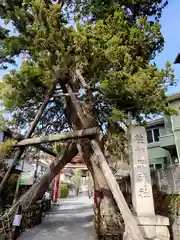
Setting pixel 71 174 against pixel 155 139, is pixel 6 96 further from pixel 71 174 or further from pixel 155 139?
pixel 71 174

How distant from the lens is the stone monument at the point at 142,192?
4344mm

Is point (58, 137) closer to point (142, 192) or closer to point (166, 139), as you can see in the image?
point (142, 192)

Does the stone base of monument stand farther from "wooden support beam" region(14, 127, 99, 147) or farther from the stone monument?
"wooden support beam" region(14, 127, 99, 147)

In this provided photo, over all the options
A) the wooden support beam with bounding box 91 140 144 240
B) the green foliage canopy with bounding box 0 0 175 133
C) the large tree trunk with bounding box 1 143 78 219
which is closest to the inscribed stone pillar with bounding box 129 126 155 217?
the wooden support beam with bounding box 91 140 144 240

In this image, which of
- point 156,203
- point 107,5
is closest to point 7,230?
point 156,203

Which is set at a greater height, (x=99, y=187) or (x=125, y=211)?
(x=99, y=187)

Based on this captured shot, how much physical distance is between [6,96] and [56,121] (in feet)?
11.9

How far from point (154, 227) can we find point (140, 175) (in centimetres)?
124

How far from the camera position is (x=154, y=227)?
14.3 feet

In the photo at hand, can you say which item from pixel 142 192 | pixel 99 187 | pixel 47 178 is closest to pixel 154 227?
pixel 142 192

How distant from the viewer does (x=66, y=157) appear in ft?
30.9

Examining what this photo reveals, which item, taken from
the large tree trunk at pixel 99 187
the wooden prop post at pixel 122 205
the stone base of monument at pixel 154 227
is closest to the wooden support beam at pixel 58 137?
the wooden prop post at pixel 122 205

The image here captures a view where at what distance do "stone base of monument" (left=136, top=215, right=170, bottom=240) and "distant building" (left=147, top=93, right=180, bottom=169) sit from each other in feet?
28.3

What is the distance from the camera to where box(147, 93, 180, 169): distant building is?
42.2 ft
